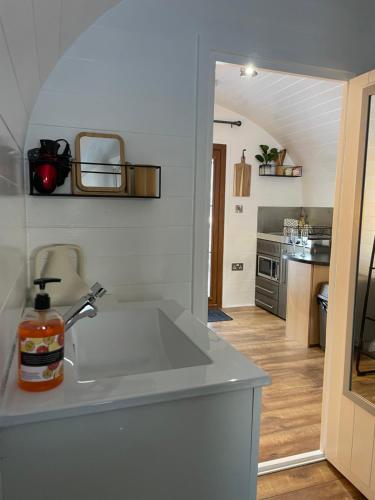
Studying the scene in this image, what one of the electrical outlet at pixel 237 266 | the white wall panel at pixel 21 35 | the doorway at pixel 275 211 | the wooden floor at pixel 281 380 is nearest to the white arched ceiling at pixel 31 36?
the white wall panel at pixel 21 35

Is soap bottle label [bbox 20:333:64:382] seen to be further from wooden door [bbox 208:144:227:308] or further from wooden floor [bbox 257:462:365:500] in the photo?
wooden door [bbox 208:144:227:308]

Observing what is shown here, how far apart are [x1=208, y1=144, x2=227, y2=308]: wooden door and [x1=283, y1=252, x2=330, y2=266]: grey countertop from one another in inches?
38.0

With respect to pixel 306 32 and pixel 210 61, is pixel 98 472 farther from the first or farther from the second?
pixel 306 32

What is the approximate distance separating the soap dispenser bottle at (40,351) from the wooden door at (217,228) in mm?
3974

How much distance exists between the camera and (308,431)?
2336 mm

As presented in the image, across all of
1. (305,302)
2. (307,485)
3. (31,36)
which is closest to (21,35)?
(31,36)

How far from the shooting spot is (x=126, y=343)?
4.67 ft

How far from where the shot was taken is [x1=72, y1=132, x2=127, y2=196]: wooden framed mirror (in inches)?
60.3

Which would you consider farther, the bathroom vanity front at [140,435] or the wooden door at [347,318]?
the wooden door at [347,318]

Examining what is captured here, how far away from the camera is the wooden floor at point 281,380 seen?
224cm

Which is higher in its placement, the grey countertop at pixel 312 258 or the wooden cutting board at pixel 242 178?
the wooden cutting board at pixel 242 178

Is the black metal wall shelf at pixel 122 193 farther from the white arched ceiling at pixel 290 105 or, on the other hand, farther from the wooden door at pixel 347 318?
the white arched ceiling at pixel 290 105

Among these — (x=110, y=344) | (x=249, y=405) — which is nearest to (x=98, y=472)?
(x=249, y=405)

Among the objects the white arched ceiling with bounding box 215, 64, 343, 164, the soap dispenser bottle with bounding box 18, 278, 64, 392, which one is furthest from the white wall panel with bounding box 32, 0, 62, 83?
the white arched ceiling with bounding box 215, 64, 343, 164
